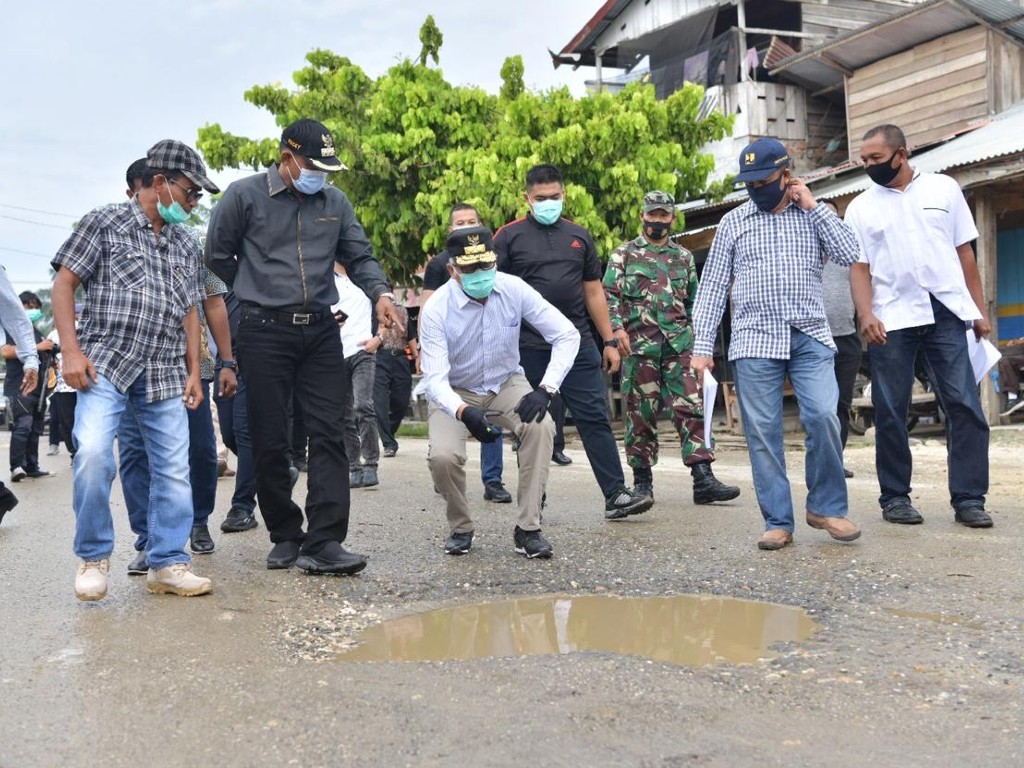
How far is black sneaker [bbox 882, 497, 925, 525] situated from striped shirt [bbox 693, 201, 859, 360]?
109cm

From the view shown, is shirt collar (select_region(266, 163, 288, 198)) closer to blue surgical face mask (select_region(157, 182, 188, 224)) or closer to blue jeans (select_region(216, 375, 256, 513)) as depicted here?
blue surgical face mask (select_region(157, 182, 188, 224))

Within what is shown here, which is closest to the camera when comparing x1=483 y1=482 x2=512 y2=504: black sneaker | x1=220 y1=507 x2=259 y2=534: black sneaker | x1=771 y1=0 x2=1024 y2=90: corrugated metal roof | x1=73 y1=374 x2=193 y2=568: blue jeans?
x1=73 y1=374 x2=193 y2=568: blue jeans

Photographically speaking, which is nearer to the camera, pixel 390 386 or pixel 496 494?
pixel 496 494

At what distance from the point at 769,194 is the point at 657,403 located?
2086mm

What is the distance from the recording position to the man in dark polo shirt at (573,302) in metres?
6.53

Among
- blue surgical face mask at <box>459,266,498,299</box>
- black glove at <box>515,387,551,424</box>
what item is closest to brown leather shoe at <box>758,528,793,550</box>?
black glove at <box>515,387,551,424</box>

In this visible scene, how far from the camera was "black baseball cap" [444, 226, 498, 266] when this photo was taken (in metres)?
5.53

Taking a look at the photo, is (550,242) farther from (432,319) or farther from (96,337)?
(96,337)

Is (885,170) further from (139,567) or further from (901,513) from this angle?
(139,567)

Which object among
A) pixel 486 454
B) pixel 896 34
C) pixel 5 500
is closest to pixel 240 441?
pixel 5 500

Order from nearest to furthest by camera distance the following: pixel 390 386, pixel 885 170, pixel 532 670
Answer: pixel 532 670 → pixel 885 170 → pixel 390 386

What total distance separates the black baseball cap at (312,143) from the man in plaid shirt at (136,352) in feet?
1.36

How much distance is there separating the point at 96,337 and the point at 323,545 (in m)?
1.30

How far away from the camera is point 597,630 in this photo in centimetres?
412
